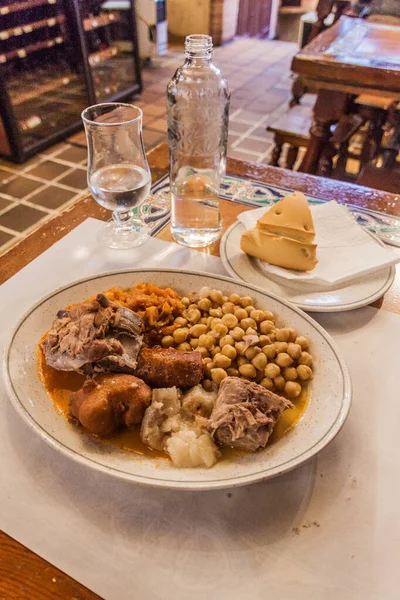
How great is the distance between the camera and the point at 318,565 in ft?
2.12

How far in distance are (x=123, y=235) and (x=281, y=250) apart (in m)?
0.46

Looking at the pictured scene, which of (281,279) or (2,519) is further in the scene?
(281,279)

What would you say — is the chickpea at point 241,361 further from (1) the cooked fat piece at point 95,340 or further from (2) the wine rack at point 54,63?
(2) the wine rack at point 54,63

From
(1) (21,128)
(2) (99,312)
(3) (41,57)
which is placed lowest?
(1) (21,128)

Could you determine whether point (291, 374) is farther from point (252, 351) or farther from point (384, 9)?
point (384, 9)

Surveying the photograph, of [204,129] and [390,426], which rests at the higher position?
[204,129]

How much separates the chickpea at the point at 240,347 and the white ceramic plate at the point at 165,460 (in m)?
0.11

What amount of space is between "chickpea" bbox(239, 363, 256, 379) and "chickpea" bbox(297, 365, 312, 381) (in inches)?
3.7

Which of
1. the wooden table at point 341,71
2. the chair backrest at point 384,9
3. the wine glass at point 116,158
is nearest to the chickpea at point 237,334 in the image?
the wine glass at point 116,158

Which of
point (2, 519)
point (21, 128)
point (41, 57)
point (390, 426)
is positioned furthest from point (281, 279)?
point (41, 57)

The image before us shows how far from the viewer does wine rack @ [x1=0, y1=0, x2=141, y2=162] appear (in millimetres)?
3146

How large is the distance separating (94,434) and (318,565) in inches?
15.2

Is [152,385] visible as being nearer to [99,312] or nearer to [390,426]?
[99,312]

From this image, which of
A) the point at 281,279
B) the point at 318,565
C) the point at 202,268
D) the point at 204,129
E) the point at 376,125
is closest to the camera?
the point at 318,565
